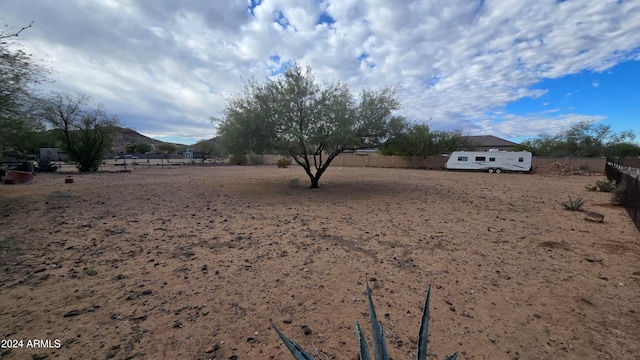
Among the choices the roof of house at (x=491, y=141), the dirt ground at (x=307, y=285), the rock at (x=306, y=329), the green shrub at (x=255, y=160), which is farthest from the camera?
the roof of house at (x=491, y=141)

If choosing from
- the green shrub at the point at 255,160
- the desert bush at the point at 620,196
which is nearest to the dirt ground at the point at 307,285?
the desert bush at the point at 620,196

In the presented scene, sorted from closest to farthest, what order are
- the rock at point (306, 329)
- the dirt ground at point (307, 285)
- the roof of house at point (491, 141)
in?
1. the dirt ground at point (307, 285)
2. the rock at point (306, 329)
3. the roof of house at point (491, 141)

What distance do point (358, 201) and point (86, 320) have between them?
26.5 ft

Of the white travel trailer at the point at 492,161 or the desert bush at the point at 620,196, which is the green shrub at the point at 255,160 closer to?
the white travel trailer at the point at 492,161

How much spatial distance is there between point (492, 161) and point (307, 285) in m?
29.4

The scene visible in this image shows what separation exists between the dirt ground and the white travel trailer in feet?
73.2

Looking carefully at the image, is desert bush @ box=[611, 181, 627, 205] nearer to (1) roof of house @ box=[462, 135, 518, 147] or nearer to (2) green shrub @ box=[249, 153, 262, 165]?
(2) green shrub @ box=[249, 153, 262, 165]

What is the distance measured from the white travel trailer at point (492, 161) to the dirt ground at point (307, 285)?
22.3 metres

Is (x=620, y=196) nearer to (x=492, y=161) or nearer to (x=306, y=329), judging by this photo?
(x=306, y=329)

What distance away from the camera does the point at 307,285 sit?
11.2 ft

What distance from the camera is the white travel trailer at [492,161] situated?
25812mm

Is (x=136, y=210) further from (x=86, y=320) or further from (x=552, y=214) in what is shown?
(x=552, y=214)

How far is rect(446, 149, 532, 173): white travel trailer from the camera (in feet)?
84.7

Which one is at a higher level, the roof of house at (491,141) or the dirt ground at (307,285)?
the roof of house at (491,141)
